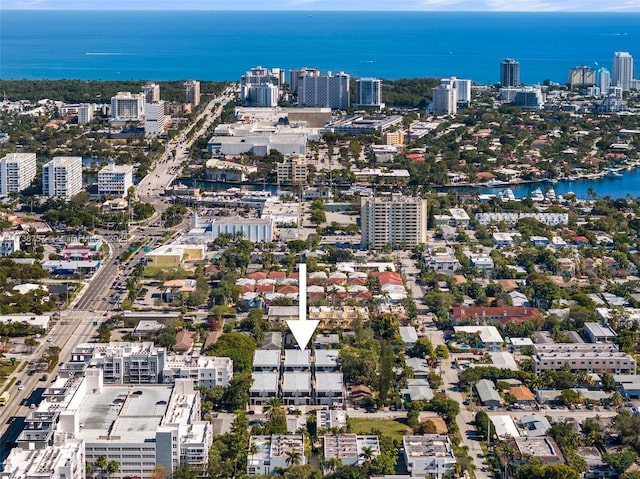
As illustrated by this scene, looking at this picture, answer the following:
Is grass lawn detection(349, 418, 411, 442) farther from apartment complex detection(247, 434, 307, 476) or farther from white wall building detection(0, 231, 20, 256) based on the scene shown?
white wall building detection(0, 231, 20, 256)

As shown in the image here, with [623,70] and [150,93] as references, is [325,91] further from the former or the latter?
[623,70]

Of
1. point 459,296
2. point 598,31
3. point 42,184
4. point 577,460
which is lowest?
point 577,460

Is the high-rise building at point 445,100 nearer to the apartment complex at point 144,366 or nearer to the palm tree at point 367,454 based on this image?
the apartment complex at point 144,366

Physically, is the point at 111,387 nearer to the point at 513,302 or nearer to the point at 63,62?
the point at 513,302

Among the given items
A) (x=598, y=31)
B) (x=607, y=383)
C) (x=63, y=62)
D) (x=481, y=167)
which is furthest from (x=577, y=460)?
(x=598, y=31)

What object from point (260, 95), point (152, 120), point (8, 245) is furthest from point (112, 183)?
point (260, 95)

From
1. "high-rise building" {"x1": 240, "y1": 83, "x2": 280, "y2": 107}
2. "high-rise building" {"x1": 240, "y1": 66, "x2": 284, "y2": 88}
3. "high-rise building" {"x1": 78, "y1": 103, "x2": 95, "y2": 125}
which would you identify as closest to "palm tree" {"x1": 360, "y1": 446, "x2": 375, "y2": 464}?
"high-rise building" {"x1": 78, "y1": 103, "x2": 95, "y2": 125}

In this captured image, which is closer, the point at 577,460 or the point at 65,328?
the point at 577,460

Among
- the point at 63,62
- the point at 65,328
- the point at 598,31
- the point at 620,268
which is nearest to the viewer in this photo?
the point at 65,328
